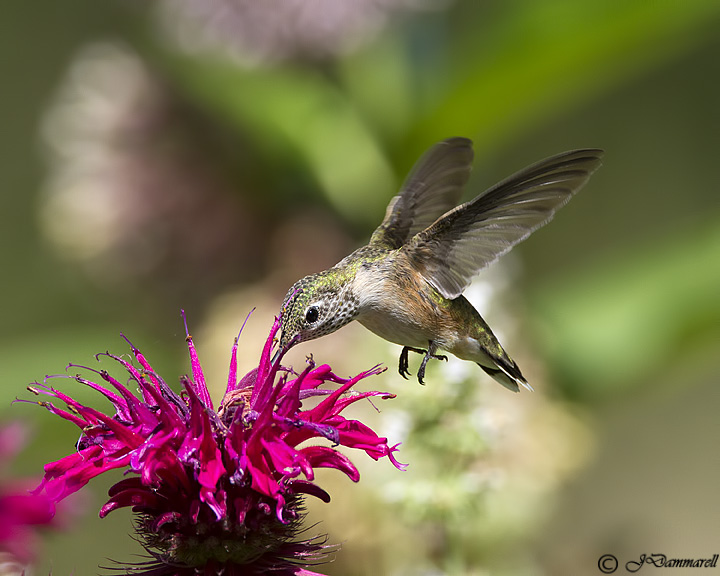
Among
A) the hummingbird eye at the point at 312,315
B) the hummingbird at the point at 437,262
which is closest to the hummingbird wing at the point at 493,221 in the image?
the hummingbird at the point at 437,262

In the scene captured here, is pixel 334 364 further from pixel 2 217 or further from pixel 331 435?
pixel 2 217

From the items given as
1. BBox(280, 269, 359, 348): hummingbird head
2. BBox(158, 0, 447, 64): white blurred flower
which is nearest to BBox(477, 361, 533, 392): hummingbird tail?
BBox(280, 269, 359, 348): hummingbird head

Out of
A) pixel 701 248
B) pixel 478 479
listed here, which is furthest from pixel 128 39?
pixel 478 479

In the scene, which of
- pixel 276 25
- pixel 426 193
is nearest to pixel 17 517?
pixel 426 193

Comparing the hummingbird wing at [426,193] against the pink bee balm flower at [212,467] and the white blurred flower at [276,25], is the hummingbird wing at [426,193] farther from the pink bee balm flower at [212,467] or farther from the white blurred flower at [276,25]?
the white blurred flower at [276,25]

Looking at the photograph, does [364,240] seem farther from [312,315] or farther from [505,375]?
[312,315]

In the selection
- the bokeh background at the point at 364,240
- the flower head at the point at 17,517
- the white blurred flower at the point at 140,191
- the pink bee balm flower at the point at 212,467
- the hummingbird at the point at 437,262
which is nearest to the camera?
the flower head at the point at 17,517
